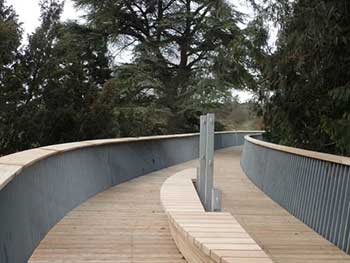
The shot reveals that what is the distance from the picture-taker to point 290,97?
26.9 feet

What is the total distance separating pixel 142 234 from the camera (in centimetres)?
478

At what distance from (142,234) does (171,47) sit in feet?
63.0

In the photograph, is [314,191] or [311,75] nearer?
[314,191]

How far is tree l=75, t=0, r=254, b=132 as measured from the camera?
21.3 m

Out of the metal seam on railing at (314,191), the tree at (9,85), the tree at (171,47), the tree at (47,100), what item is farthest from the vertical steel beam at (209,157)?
the tree at (171,47)

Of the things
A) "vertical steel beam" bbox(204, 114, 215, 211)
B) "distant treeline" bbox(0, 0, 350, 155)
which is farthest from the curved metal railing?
"distant treeline" bbox(0, 0, 350, 155)

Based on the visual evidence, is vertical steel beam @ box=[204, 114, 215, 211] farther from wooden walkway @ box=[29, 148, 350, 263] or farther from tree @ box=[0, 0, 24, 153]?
tree @ box=[0, 0, 24, 153]

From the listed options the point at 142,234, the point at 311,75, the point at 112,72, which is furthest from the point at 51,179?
the point at 112,72

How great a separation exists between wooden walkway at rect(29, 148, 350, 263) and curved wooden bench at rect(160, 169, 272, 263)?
14.0 inches

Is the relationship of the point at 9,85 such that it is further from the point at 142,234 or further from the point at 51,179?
the point at 142,234

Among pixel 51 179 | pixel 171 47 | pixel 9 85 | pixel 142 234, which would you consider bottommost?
pixel 142 234

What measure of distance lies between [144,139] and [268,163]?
3.53m

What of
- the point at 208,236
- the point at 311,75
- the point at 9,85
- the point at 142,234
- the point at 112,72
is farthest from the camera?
the point at 112,72

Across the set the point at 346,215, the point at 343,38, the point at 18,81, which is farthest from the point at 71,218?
the point at 18,81
